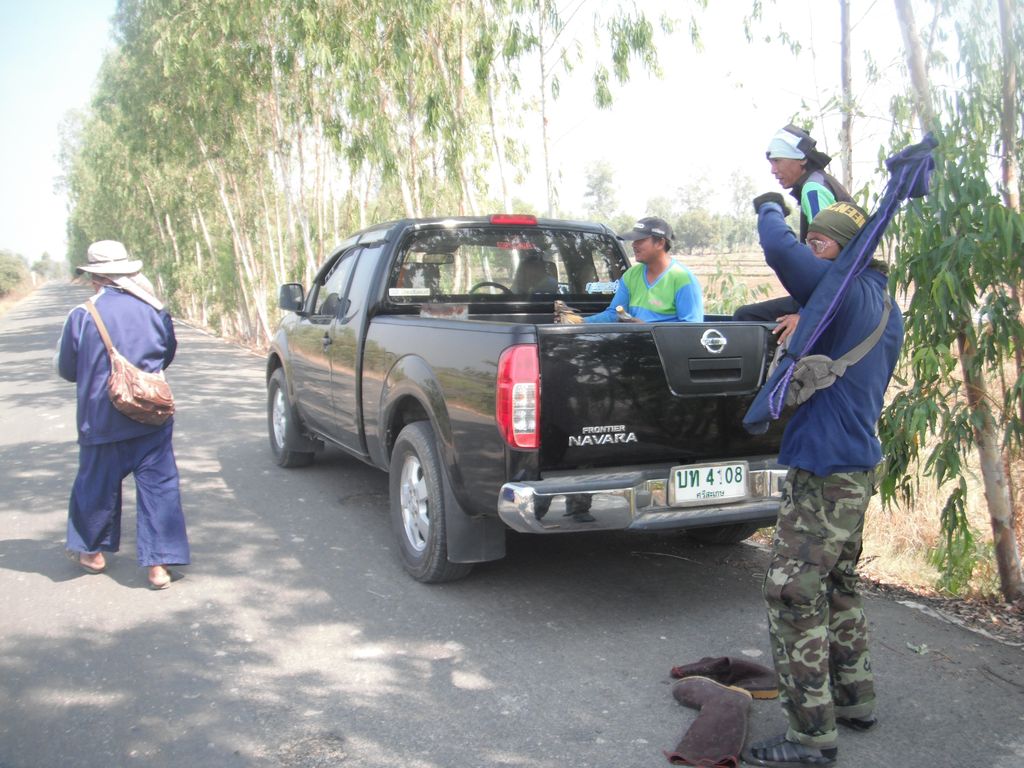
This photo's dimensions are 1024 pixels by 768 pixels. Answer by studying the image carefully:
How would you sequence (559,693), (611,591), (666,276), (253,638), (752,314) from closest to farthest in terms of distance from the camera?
(559,693) < (253,638) < (752,314) < (611,591) < (666,276)

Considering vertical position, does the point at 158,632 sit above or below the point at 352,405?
below

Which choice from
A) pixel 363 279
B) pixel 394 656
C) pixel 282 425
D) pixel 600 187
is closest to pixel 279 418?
pixel 282 425

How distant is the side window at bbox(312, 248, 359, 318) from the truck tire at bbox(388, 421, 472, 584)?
5.65 ft

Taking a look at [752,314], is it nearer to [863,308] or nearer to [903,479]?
[903,479]

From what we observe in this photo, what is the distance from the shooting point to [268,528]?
6.19 m

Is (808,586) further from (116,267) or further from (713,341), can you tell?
(116,267)

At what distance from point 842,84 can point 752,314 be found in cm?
385

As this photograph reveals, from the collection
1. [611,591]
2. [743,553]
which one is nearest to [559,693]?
[611,591]

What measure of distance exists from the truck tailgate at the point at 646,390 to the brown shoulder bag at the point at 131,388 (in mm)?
2222

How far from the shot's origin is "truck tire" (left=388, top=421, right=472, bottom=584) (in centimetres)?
479

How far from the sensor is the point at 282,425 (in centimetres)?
802

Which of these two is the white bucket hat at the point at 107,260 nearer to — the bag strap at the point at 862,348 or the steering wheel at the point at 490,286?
the steering wheel at the point at 490,286

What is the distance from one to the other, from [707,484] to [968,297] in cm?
142

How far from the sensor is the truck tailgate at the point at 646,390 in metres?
4.06
